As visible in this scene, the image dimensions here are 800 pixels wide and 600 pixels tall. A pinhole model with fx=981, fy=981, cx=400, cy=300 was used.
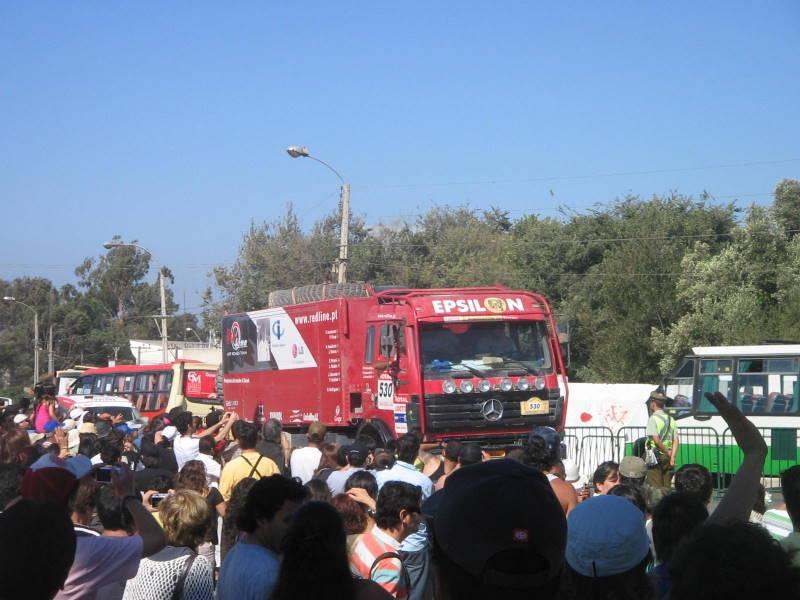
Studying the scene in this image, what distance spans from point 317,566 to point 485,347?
14148mm

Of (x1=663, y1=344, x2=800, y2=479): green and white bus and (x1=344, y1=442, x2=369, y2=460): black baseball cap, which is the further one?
(x1=663, y1=344, x2=800, y2=479): green and white bus

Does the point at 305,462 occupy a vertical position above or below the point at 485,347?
below

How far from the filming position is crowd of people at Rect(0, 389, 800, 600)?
202 centimetres

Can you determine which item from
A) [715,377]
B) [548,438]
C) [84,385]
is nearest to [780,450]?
[715,377]

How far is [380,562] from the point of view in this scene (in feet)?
16.9

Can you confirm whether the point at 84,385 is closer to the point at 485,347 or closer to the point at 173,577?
the point at 485,347

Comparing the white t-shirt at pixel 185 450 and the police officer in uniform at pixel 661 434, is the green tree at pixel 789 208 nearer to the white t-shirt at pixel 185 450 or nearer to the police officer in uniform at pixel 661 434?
the police officer in uniform at pixel 661 434

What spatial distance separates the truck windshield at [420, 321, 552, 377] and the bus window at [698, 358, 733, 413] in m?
4.16

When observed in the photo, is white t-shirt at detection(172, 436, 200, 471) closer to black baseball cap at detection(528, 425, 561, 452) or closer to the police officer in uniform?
black baseball cap at detection(528, 425, 561, 452)

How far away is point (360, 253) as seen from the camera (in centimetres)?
7231

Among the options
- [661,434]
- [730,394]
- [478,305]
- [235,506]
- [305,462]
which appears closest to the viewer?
[235,506]

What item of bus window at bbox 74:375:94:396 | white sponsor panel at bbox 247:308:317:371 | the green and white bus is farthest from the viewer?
bus window at bbox 74:375:94:396

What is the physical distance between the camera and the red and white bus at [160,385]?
3866 cm

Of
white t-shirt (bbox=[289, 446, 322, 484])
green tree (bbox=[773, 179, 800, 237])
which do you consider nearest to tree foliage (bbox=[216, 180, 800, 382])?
green tree (bbox=[773, 179, 800, 237])
